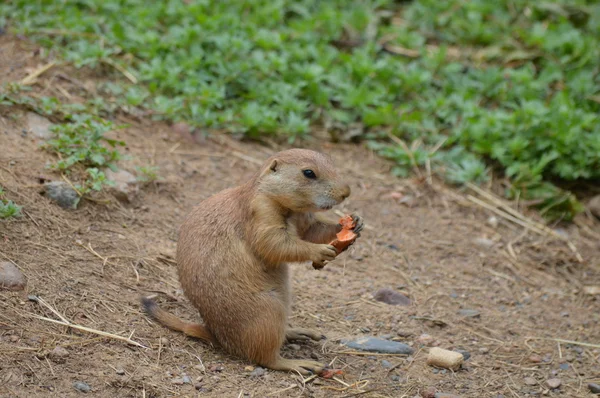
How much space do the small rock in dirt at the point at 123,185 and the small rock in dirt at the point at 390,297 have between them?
1877mm

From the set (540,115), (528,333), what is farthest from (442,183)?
(528,333)

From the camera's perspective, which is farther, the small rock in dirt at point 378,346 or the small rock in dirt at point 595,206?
the small rock in dirt at point 595,206

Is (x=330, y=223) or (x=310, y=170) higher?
(x=310, y=170)

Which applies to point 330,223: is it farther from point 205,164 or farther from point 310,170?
point 205,164

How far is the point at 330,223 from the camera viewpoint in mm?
4441

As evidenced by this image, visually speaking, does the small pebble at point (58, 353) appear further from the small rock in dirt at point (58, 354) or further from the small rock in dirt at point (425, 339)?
the small rock in dirt at point (425, 339)

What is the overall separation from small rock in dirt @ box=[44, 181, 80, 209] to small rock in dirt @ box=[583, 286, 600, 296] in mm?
3893

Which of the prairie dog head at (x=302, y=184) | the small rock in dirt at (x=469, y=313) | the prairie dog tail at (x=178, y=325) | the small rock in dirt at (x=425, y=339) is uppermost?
the prairie dog head at (x=302, y=184)

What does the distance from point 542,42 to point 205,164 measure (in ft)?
14.3

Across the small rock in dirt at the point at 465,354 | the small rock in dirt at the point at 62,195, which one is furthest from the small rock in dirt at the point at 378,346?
the small rock in dirt at the point at 62,195

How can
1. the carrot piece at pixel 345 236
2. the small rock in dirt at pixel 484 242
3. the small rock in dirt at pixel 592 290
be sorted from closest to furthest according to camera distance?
the carrot piece at pixel 345 236
the small rock in dirt at pixel 592 290
the small rock in dirt at pixel 484 242

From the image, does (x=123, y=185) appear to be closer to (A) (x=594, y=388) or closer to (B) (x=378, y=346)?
(B) (x=378, y=346)

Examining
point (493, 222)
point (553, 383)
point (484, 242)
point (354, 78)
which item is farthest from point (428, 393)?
point (354, 78)

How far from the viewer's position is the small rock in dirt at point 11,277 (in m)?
4.02
